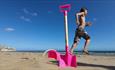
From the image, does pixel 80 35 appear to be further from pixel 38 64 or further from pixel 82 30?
pixel 38 64

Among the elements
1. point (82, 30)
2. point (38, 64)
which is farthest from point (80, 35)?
point (38, 64)

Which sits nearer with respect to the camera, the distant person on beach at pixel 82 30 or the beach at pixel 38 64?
the distant person on beach at pixel 82 30

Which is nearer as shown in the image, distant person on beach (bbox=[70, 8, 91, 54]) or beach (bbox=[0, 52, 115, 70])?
distant person on beach (bbox=[70, 8, 91, 54])

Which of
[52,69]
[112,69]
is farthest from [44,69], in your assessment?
[112,69]

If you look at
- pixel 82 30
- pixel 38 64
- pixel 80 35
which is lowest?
pixel 38 64

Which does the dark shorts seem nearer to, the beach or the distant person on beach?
the distant person on beach

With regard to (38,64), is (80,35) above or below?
above

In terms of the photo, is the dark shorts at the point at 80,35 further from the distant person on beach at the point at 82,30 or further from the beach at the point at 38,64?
the beach at the point at 38,64

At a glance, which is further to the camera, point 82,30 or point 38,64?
point 38,64

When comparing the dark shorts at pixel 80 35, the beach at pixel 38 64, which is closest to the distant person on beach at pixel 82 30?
the dark shorts at pixel 80 35

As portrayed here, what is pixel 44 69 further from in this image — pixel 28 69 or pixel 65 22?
pixel 65 22

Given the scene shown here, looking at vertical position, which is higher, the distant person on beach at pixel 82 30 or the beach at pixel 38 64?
the distant person on beach at pixel 82 30

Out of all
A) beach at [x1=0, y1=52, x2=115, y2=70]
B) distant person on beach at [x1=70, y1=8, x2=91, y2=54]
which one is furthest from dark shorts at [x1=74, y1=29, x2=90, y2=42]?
beach at [x1=0, y1=52, x2=115, y2=70]

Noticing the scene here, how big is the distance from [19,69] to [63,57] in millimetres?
1775
